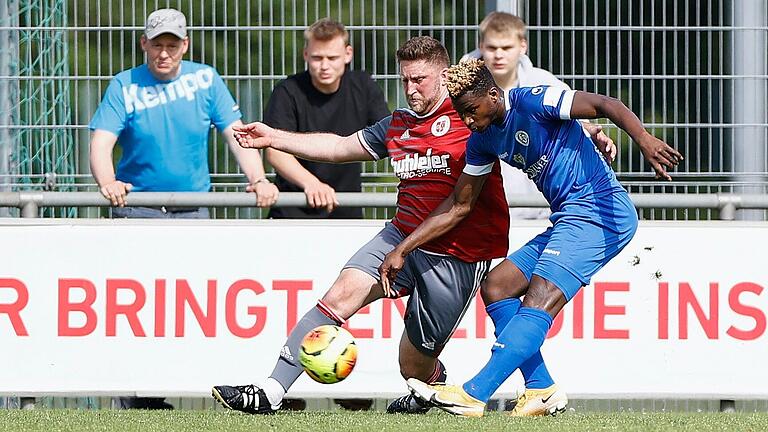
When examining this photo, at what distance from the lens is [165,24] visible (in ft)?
32.2

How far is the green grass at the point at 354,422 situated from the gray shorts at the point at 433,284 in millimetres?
476

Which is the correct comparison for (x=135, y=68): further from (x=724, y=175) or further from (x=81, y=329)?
(x=724, y=175)

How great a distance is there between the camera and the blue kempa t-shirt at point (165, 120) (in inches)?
390

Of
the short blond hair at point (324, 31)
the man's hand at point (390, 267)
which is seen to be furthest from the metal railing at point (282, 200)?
the man's hand at point (390, 267)

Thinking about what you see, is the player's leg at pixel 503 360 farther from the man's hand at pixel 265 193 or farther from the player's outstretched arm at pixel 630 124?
the man's hand at pixel 265 193

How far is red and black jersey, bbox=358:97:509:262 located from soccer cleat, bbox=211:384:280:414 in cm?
118

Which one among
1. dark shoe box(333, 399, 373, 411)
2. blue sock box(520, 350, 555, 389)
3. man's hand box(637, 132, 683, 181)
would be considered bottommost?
dark shoe box(333, 399, 373, 411)

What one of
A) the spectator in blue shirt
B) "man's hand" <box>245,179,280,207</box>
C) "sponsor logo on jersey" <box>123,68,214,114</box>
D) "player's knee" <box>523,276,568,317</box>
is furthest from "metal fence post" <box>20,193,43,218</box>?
"player's knee" <box>523,276,568,317</box>

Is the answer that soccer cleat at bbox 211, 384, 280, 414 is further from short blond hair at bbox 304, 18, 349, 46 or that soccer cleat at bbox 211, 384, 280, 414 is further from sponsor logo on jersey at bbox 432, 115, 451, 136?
short blond hair at bbox 304, 18, 349, 46

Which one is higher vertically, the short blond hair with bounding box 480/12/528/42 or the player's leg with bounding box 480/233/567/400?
the short blond hair with bounding box 480/12/528/42

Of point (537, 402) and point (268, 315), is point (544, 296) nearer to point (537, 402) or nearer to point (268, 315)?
point (537, 402)

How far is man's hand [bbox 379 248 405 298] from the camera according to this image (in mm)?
7922

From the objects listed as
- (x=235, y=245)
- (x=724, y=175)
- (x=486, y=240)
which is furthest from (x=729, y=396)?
(x=235, y=245)

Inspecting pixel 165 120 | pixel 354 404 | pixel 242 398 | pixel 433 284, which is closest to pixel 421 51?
pixel 433 284
